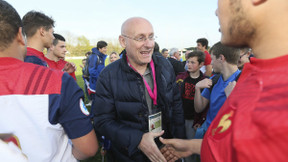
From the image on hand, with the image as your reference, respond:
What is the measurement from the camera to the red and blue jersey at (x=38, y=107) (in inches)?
33.7

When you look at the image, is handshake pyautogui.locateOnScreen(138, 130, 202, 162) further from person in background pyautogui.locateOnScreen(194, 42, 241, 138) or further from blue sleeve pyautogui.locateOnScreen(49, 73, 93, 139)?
person in background pyautogui.locateOnScreen(194, 42, 241, 138)

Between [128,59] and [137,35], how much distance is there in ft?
1.11

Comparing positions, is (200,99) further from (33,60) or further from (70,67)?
(70,67)

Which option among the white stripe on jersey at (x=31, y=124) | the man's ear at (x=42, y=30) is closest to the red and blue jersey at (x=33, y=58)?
the man's ear at (x=42, y=30)

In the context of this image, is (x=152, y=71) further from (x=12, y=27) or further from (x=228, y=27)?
(x=12, y=27)

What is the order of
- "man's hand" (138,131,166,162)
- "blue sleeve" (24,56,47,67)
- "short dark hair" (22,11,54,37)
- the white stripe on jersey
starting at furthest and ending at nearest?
"short dark hair" (22,11,54,37), "blue sleeve" (24,56,47,67), "man's hand" (138,131,166,162), the white stripe on jersey

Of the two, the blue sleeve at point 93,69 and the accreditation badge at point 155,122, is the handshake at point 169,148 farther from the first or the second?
the blue sleeve at point 93,69

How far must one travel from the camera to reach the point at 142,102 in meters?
1.71

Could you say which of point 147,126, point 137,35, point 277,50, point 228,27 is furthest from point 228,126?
point 137,35

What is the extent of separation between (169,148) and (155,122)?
34cm

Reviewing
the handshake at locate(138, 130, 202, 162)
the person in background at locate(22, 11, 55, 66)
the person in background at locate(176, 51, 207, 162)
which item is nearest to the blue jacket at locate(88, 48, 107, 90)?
the person in background at locate(22, 11, 55, 66)

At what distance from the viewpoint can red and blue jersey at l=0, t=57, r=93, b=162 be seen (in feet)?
2.81

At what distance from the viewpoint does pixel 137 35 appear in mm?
1866

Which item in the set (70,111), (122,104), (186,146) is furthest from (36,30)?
(186,146)
